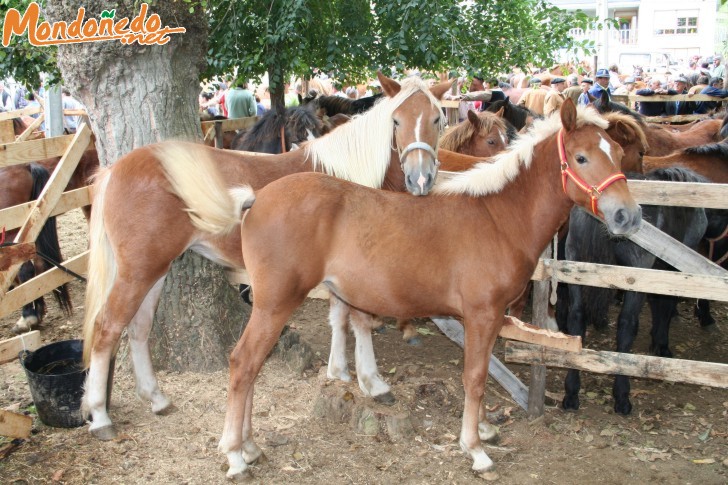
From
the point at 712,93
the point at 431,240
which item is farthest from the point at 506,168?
the point at 712,93

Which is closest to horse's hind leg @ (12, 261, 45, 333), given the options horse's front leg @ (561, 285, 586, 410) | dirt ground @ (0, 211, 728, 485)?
dirt ground @ (0, 211, 728, 485)

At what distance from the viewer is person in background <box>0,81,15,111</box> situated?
48.2 feet

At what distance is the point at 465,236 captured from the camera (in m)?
3.61

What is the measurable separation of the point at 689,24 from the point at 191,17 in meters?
49.7

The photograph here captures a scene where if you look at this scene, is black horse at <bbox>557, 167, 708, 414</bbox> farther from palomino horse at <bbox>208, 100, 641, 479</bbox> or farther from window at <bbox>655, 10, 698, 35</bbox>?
window at <bbox>655, 10, 698, 35</bbox>

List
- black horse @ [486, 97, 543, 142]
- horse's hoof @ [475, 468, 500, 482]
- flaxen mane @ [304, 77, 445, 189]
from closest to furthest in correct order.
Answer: horse's hoof @ [475, 468, 500, 482]
flaxen mane @ [304, 77, 445, 189]
black horse @ [486, 97, 543, 142]

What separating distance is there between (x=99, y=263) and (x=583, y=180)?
10.2 feet

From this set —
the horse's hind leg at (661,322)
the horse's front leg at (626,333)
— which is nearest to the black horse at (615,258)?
the horse's front leg at (626,333)

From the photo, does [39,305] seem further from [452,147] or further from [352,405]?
[452,147]

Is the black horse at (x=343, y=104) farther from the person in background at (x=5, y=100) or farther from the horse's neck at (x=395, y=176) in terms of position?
the person in background at (x=5, y=100)

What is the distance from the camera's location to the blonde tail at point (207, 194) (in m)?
3.42

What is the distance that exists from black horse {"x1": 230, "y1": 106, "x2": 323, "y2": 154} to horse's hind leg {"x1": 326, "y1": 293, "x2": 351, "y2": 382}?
2202 mm

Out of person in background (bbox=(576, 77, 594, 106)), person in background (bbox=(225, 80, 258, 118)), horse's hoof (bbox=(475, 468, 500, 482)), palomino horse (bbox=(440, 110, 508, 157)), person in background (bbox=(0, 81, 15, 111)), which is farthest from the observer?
person in background (bbox=(0, 81, 15, 111))

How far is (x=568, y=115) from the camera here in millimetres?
3434
